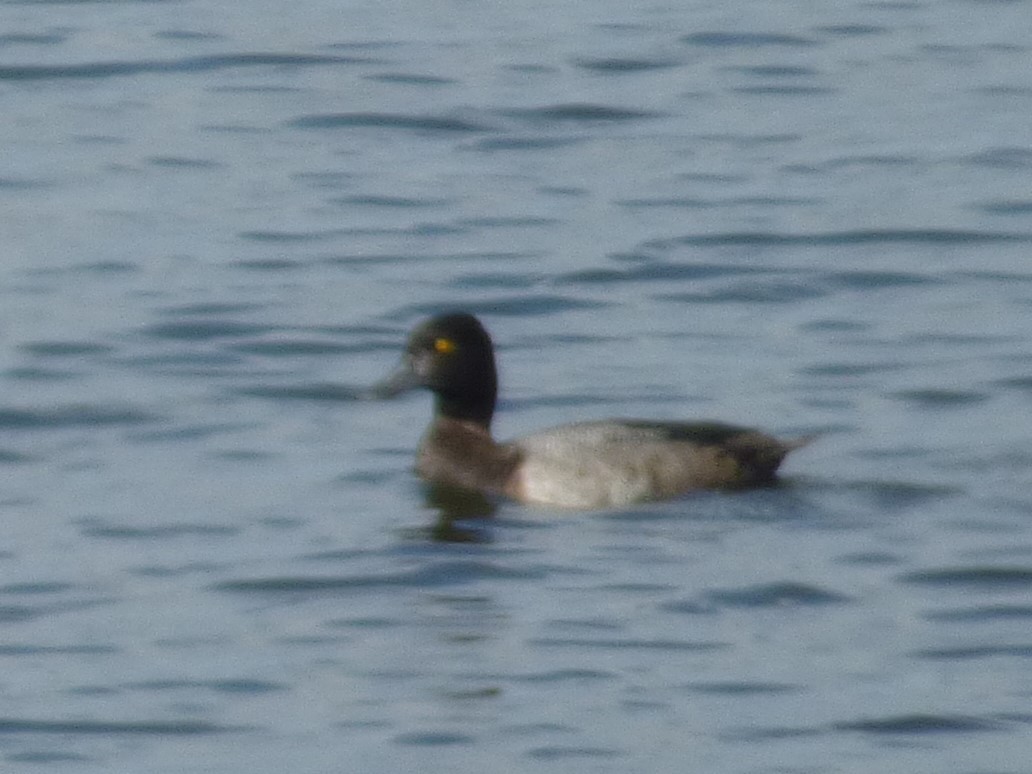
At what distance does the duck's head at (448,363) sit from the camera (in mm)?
13594

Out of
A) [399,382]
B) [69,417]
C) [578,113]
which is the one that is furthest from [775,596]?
[578,113]

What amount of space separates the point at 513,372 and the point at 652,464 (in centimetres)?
230

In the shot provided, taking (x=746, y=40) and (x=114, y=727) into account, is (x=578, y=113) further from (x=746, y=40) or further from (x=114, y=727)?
(x=114, y=727)

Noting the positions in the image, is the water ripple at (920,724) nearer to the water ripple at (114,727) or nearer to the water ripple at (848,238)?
the water ripple at (114,727)

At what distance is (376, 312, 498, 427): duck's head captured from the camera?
44.6 feet

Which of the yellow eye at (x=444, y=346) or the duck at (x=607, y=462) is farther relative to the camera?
the yellow eye at (x=444, y=346)

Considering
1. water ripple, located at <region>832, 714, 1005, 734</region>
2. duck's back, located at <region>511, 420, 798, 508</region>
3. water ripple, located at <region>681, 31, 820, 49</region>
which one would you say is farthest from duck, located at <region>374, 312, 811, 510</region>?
water ripple, located at <region>681, 31, 820, 49</region>

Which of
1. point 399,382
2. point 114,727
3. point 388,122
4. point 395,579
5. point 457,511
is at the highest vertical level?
point 388,122

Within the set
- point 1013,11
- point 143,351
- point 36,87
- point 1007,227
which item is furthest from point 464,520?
point 1013,11

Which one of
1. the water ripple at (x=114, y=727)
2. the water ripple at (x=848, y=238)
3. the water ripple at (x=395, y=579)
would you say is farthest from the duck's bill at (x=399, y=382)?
the water ripple at (x=114, y=727)

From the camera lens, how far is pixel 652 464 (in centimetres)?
1288

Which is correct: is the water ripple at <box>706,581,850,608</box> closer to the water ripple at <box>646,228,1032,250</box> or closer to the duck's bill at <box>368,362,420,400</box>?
the duck's bill at <box>368,362,420,400</box>

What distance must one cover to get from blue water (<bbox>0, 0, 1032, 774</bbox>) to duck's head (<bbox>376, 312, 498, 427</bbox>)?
0.35m

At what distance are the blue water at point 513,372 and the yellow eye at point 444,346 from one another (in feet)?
1.75
